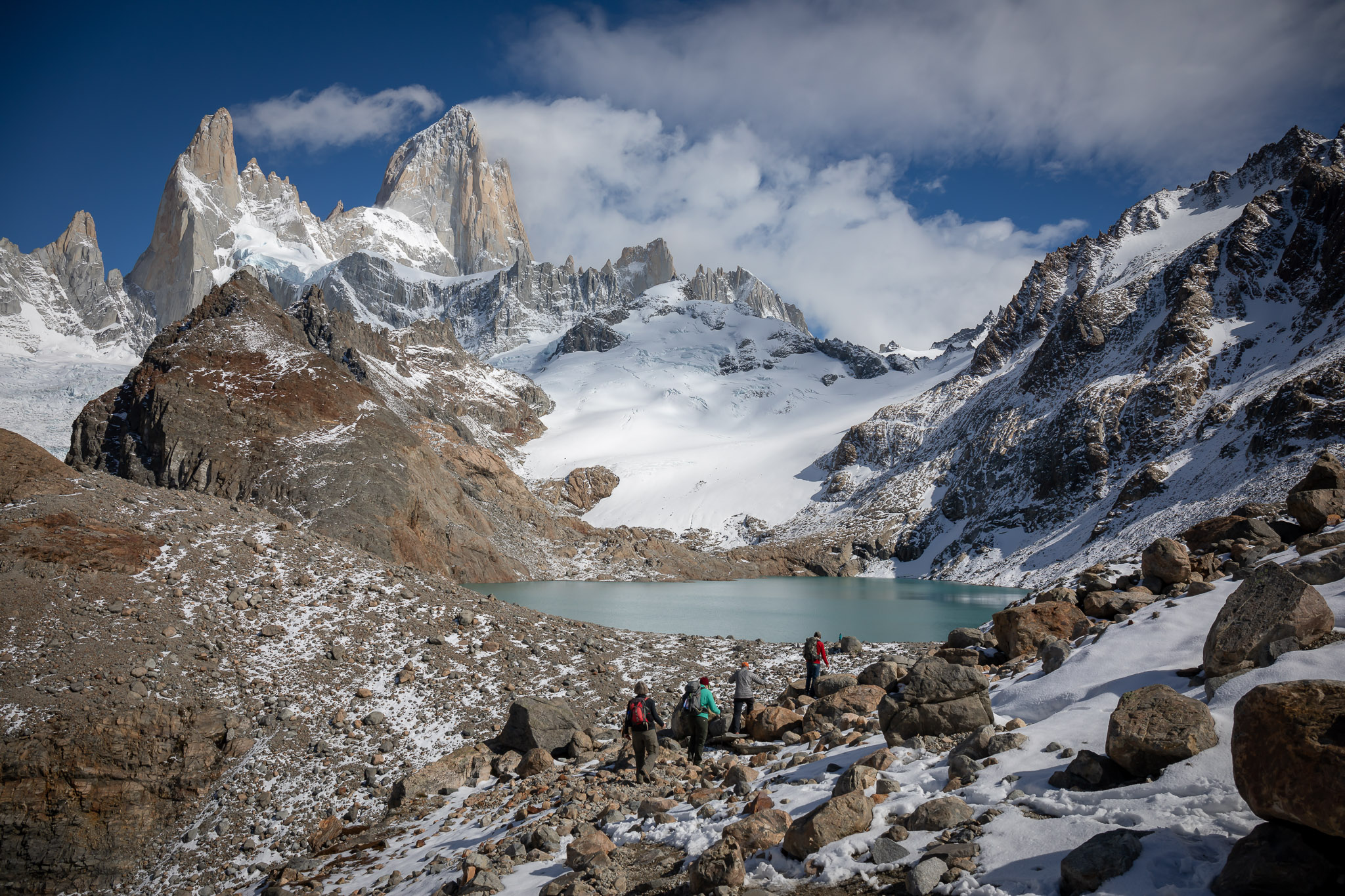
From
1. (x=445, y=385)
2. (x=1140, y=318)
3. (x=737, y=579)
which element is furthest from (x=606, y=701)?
(x=445, y=385)

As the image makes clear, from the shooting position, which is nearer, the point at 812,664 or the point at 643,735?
the point at 643,735

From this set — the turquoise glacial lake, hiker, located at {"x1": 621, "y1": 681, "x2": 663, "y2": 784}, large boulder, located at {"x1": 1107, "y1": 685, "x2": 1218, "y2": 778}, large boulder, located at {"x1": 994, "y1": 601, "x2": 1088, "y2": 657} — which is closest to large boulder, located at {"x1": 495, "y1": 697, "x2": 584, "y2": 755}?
hiker, located at {"x1": 621, "y1": 681, "x2": 663, "y2": 784}

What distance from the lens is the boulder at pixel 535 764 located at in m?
13.1

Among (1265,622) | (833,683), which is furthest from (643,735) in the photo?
(1265,622)

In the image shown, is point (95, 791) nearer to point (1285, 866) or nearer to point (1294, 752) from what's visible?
point (1285, 866)

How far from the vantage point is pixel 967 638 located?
54.0 ft

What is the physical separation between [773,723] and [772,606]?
133ft

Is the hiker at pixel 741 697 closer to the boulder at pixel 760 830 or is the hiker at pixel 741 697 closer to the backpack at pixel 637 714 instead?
the backpack at pixel 637 714

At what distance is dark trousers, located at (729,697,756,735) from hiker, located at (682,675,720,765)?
145 cm

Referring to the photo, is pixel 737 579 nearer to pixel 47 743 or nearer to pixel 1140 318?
pixel 1140 318

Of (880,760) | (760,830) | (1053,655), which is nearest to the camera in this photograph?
(760,830)

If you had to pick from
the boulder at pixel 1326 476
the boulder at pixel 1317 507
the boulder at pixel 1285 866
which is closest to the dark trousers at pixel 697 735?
the boulder at pixel 1285 866

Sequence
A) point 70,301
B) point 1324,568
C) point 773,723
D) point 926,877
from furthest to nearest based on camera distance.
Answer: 1. point 70,301
2. point 773,723
3. point 1324,568
4. point 926,877

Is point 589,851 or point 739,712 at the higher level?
point 739,712
